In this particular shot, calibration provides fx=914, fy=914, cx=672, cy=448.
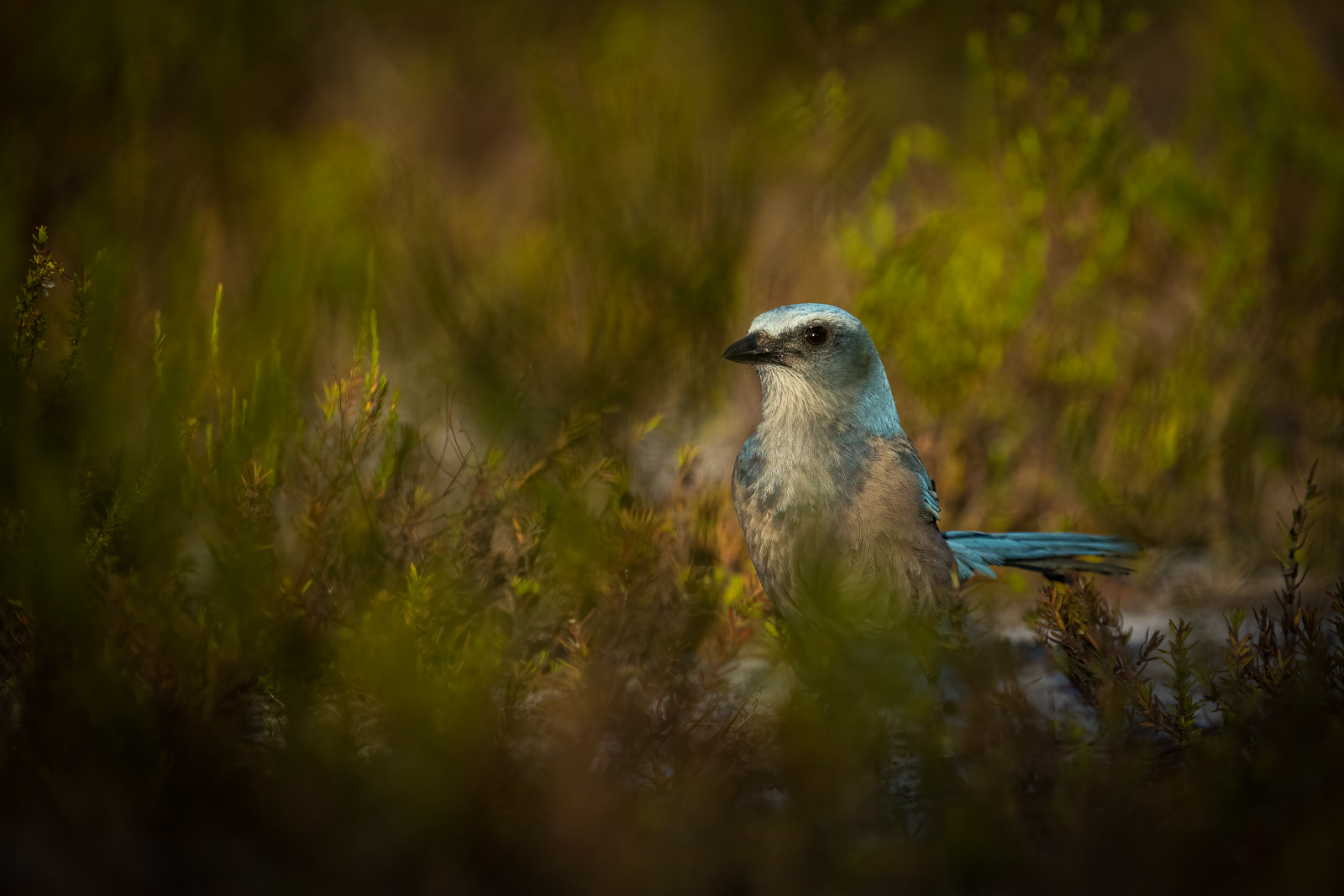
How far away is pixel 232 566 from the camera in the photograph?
6.61 ft

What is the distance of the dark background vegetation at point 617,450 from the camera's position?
1.74 m

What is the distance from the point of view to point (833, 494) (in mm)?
2379

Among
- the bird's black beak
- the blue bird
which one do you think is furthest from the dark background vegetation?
the bird's black beak

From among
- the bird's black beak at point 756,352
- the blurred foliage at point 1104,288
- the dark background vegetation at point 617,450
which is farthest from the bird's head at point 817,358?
the blurred foliage at point 1104,288

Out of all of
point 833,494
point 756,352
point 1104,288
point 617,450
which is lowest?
point 833,494

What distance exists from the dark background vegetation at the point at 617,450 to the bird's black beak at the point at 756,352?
472 mm

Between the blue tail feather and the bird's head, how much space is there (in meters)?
0.53

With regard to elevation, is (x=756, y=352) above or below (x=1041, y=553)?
above

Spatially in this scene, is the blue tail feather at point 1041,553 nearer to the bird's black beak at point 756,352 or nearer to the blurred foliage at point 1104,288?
the bird's black beak at point 756,352

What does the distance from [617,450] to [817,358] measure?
0.63m

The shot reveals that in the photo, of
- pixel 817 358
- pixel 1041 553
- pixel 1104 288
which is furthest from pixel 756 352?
pixel 1104 288

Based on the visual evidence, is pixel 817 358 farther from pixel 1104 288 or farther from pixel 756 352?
pixel 1104 288

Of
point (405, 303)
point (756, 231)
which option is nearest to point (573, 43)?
point (756, 231)

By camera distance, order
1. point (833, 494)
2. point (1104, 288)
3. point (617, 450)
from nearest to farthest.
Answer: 1. point (833, 494)
2. point (617, 450)
3. point (1104, 288)
